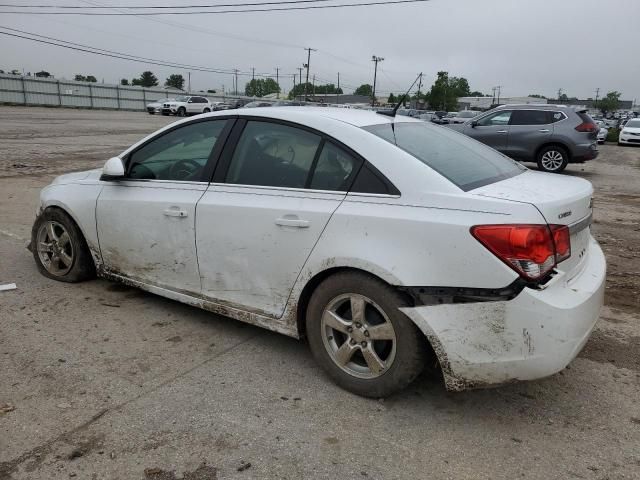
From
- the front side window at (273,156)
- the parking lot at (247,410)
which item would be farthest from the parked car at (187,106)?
the front side window at (273,156)

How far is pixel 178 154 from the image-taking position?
13.0 feet

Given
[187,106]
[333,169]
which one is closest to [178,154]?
[333,169]

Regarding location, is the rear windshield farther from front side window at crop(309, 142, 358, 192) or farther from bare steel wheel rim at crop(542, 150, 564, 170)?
bare steel wheel rim at crop(542, 150, 564, 170)

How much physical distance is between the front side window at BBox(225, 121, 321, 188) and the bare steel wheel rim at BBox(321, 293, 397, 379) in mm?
770

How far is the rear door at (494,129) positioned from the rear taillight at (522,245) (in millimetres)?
12052

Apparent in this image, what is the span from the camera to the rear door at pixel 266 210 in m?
3.09

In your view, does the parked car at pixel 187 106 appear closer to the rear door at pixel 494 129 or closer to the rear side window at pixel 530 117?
the rear door at pixel 494 129

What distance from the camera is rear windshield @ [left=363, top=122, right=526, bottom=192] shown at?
301 centimetres

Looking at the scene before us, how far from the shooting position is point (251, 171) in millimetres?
3451

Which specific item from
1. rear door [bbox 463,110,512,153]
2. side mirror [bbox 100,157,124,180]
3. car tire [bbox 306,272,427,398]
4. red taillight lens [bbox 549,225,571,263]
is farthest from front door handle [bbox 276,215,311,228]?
rear door [bbox 463,110,512,153]

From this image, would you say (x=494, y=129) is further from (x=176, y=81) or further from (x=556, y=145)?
(x=176, y=81)

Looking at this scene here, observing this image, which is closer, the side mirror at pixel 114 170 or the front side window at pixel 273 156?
the front side window at pixel 273 156

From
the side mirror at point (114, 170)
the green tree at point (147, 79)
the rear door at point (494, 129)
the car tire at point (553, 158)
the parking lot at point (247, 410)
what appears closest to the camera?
the parking lot at point (247, 410)

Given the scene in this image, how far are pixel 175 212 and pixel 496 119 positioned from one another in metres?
12.4
